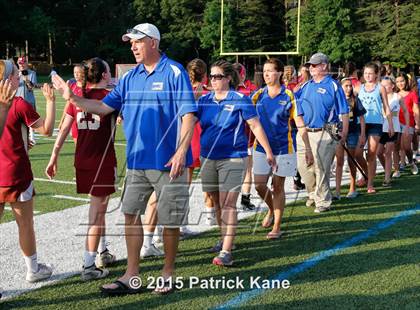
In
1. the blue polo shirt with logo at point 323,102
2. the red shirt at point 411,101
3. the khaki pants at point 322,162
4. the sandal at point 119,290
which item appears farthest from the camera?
the red shirt at point 411,101

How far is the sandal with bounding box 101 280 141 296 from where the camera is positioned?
435 centimetres

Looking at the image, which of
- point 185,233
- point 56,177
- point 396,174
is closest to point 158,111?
point 185,233

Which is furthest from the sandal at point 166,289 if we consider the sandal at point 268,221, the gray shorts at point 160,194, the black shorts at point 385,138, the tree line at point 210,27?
the tree line at point 210,27

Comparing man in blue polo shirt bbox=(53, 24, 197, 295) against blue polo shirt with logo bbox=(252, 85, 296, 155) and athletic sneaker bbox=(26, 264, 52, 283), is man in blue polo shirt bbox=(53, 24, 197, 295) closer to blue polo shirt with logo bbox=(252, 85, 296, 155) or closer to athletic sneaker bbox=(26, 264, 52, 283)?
athletic sneaker bbox=(26, 264, 52, 283)

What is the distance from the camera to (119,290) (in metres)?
4.37

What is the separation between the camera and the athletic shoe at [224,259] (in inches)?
198

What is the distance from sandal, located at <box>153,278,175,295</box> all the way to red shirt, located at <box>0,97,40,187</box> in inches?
55.4

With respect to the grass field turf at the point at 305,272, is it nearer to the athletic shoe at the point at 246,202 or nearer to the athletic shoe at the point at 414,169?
the athletic shoe at the point at 246,202

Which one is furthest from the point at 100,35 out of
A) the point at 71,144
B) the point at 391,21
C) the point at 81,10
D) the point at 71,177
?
the point at 71,177

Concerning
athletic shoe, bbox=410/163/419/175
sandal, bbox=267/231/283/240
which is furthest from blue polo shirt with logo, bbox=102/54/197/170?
athletic shoe, bbox=410/163/419/175

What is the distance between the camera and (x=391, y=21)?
54.2m

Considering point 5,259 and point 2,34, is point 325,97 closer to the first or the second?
point 5,259

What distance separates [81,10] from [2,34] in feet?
39.5

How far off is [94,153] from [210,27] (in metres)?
52.6
